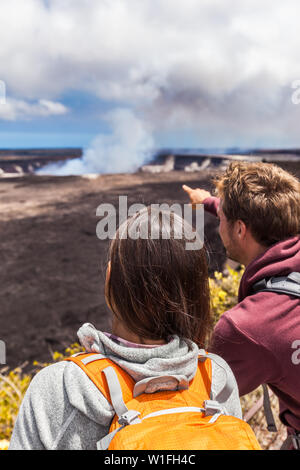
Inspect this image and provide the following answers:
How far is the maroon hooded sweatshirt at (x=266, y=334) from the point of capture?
1.44m

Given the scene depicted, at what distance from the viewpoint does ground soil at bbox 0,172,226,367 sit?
5074mm

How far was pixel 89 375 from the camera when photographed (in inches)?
39.0

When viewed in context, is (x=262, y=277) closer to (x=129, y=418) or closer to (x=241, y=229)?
(x=241, y=229)

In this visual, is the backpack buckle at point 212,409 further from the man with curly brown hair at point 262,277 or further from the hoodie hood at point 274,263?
the hoodie hood at point 274,263

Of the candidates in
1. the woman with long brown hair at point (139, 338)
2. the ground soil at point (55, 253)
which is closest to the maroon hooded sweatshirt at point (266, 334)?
the woman with long brown hair at point (139, 338)

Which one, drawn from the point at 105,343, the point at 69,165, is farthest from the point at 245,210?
the point at 69,165

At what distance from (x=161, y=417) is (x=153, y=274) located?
375 millimetres

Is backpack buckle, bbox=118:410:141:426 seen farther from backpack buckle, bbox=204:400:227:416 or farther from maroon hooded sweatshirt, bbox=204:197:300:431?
maroon hooded sweatshirt, bbox=204:197:300:431

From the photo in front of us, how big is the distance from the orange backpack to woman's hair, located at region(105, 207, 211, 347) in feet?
0.53

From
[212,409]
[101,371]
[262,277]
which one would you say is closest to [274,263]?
[262,277]

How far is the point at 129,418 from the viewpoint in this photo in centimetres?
91

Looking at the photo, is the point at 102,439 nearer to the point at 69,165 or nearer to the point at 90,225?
the point at 90,225

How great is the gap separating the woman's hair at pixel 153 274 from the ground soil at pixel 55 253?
4.69 ft
